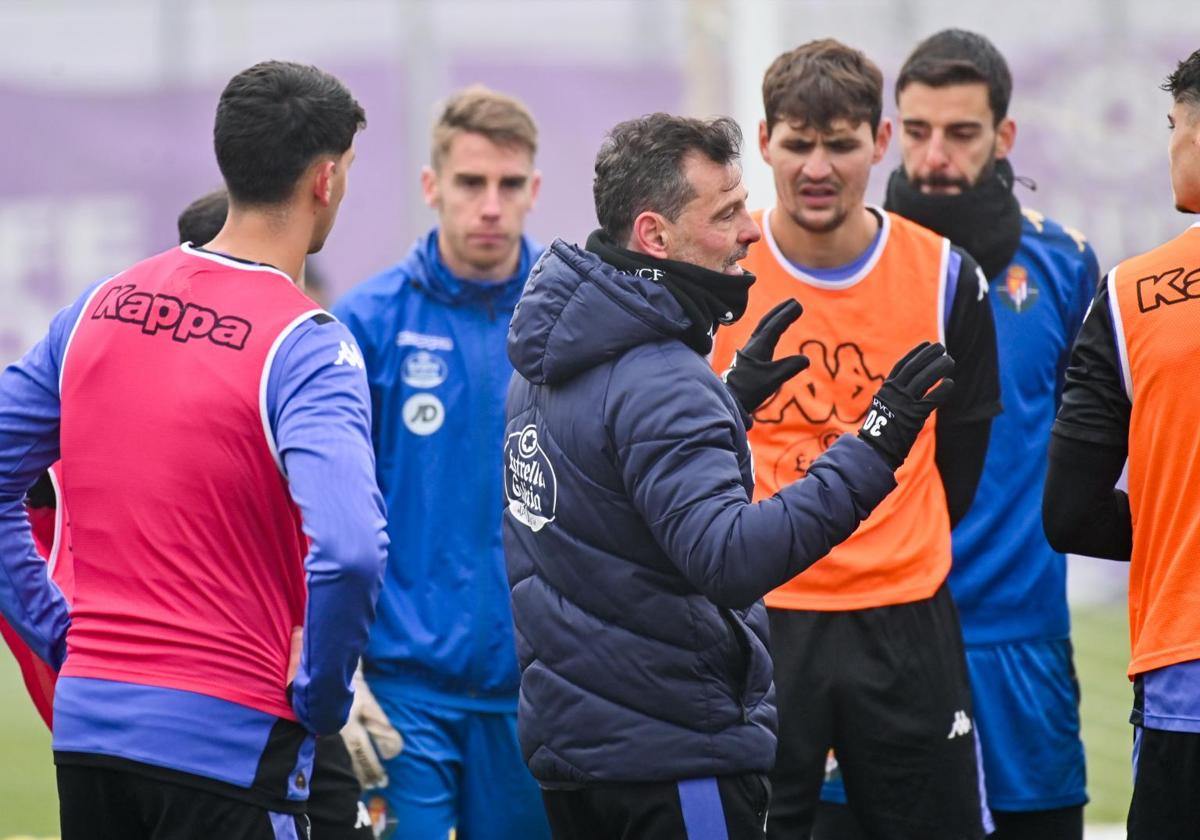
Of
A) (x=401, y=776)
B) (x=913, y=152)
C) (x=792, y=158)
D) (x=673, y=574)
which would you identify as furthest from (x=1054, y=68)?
(x=673, y=574)

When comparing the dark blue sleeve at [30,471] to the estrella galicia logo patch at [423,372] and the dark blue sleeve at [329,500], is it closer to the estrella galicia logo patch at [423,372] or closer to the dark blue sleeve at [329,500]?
the dark blue sleeve at [329,500]

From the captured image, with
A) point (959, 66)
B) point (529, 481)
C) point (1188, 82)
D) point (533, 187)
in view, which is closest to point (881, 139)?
point (959, 66)

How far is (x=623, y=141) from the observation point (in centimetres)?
321

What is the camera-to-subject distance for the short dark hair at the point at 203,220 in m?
4.04

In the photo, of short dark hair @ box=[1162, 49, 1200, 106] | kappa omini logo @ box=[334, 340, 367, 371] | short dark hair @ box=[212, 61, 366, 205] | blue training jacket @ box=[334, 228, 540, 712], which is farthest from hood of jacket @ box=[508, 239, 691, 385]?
blue training jacket @ box=[334, 228, 540, 712]

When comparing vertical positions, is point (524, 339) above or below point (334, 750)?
above

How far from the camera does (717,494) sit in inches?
114

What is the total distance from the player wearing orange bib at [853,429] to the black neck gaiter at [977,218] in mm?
470

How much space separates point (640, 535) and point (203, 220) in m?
1.61

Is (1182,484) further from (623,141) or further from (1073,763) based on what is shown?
(1073,763)

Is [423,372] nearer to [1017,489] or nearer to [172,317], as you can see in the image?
[172,317]

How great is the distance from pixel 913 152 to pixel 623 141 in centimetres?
193

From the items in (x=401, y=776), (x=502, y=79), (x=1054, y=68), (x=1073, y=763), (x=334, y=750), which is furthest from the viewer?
(x=502, y=79)

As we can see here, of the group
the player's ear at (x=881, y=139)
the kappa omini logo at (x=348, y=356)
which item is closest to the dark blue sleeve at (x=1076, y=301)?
the player's ear at (x=881, y=139)
